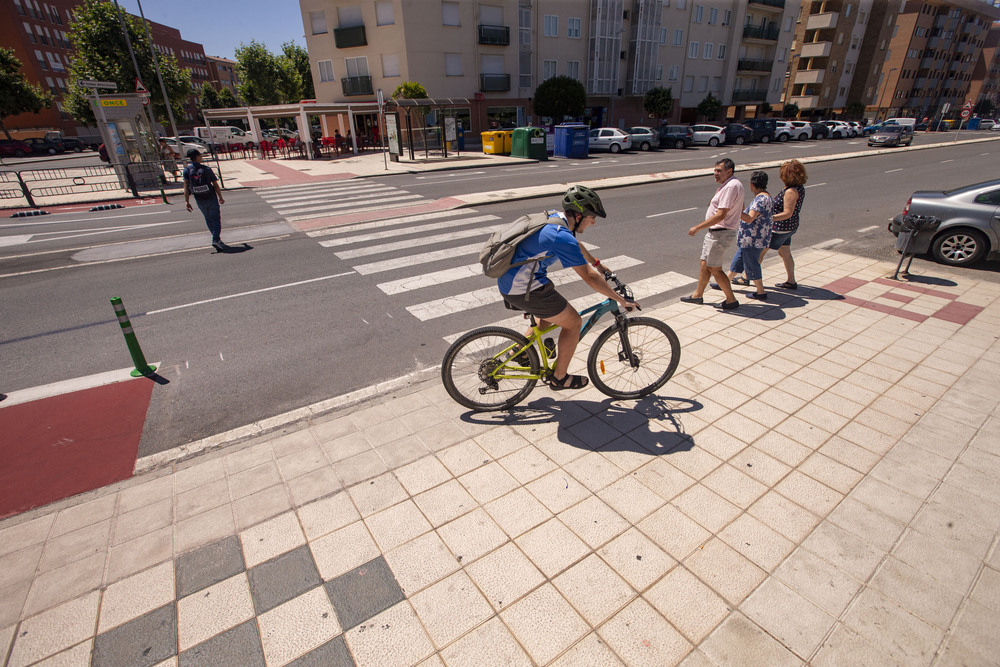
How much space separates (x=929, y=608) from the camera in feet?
8.34

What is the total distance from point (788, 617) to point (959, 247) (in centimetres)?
890

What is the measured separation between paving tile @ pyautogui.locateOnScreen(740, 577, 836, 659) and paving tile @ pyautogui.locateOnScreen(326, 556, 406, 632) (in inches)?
75.2

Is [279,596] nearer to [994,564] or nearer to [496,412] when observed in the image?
[496,412]

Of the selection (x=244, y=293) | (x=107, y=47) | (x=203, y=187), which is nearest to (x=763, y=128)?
(x=203, y=187)

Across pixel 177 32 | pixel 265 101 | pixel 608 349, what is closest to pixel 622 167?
pixel 608 349

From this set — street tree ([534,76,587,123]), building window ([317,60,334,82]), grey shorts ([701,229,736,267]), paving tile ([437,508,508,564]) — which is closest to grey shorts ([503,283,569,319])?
paving tile ([437,508,508,564])

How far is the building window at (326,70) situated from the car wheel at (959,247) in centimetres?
3988

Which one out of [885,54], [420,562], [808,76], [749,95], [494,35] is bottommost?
[420,562]

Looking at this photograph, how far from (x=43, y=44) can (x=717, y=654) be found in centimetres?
8093

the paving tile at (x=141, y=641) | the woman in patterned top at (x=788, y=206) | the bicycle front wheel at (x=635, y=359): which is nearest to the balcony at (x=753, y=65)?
the woman in patterned top at (x=788, y=206)

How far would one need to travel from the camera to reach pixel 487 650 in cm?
240

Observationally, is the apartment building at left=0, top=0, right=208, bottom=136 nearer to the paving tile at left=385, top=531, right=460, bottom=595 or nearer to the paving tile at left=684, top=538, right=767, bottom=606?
the paving tile at left=385, top=531, right=460, bottom=595

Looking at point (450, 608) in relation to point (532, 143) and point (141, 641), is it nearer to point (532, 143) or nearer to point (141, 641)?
point (141, 641)

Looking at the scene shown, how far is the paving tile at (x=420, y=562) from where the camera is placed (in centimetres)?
277
